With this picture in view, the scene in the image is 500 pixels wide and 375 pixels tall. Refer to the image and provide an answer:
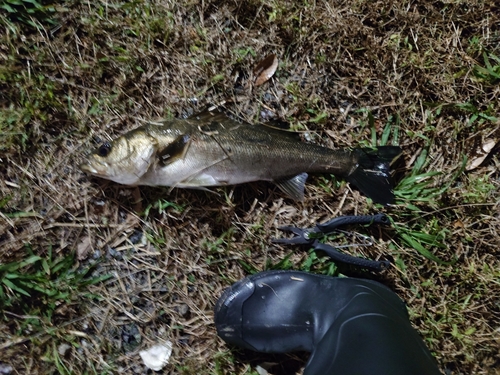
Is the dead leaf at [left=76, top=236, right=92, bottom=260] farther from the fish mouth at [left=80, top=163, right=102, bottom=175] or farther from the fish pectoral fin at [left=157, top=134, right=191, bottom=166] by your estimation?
the fish pectoral fin at [left=157, top=134, right=191, bottom=166]

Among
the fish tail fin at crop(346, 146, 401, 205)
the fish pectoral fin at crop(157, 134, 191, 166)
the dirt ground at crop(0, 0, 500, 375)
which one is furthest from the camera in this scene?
the fish tail fin at crop(346, 146, 401, 205)

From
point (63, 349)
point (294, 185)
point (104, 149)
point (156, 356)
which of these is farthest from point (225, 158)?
point (63, 349)

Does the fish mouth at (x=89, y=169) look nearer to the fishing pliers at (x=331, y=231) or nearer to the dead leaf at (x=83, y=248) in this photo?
the dead leaf at (x=83, y=248)

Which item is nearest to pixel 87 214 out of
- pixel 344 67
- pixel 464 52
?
pixel 344 67

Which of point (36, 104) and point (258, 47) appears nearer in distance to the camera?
point (36, 104)

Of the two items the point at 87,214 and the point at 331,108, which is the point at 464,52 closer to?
the point at 331,108

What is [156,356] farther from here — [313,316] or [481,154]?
[481,154]

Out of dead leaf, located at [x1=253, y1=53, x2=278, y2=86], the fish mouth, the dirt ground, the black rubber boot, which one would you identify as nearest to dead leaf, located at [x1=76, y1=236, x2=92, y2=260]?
the dirt ground
